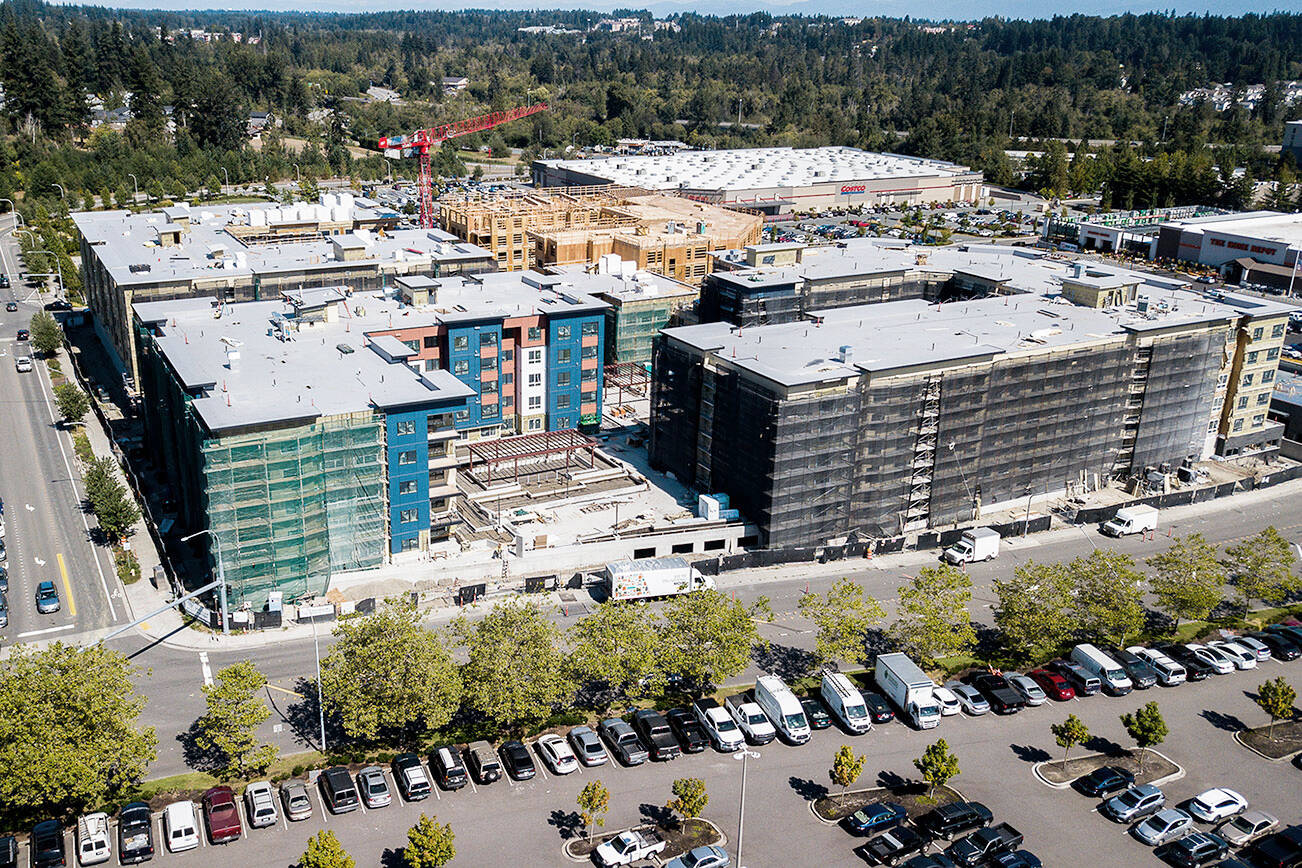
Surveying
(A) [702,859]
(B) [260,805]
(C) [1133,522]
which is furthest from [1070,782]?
(B) [260,805]

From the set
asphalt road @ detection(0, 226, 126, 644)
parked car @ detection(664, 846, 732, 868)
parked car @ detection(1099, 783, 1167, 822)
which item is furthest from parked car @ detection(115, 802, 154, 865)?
parked car @ detection(1099, 783, 1167, 822)

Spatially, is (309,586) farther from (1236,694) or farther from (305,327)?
(1236,694)

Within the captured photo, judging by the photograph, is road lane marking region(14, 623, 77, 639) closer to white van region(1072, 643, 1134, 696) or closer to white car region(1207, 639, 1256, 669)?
white van region(1072, 643, 1134, 696)

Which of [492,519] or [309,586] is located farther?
[492,519]

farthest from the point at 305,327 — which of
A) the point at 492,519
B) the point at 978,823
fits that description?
the point at 978,823

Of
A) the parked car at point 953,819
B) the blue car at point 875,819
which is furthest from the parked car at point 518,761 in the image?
the parked car at point 953,819

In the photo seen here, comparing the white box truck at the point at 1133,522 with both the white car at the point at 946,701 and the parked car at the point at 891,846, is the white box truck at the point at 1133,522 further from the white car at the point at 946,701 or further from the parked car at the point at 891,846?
the parked car at the point at 891,846
